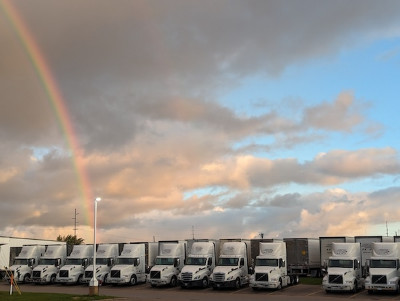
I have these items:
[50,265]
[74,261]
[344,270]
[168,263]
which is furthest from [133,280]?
[344,270]

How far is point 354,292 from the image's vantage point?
3416 centimetres

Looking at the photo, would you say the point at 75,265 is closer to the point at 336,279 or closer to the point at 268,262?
the point at 268,262

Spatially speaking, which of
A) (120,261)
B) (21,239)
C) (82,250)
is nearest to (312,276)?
(120,261)

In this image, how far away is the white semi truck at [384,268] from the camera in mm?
32094

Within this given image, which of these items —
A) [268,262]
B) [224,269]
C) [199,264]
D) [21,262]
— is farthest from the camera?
[21,262]

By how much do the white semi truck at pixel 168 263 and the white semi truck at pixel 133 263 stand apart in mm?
2311

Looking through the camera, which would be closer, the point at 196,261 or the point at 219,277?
the point at 219,277

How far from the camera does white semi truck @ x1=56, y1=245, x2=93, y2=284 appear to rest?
45.1m

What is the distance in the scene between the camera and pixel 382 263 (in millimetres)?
33656

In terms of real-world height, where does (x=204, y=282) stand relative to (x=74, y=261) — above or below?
below

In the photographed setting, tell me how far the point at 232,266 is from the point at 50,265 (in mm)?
20128

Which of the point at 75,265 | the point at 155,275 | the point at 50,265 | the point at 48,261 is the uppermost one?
the point at 48,261

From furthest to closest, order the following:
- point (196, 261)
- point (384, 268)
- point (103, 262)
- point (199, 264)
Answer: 1. point (103, 262)
2. point (196, 261)
3. point (199, 264)
4. point (384, 268)

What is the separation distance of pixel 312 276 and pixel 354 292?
1275 cm
